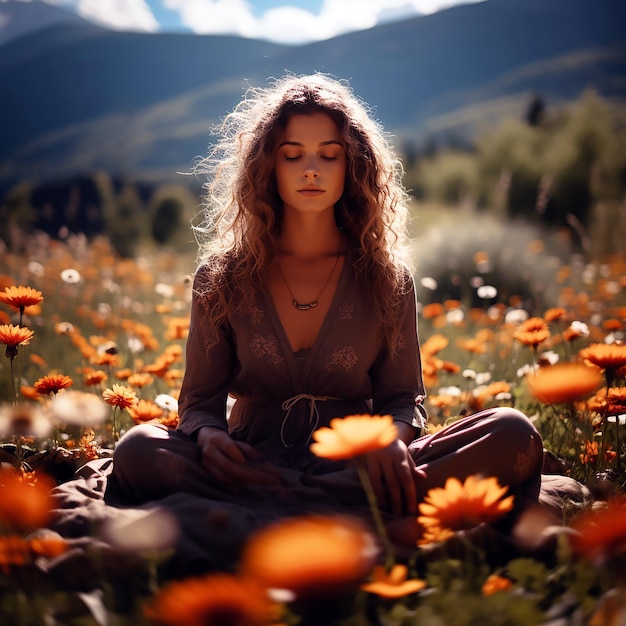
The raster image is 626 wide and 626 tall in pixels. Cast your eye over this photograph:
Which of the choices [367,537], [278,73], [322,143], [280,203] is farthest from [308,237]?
[278,73]

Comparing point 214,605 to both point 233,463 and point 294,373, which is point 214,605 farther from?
point 294,373

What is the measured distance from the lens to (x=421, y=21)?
6162 centimetres

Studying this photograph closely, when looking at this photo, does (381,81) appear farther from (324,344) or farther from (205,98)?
(324,344)

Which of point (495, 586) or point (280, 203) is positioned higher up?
point (280, 203)

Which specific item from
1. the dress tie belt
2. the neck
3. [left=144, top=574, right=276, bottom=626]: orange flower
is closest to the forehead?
the neck

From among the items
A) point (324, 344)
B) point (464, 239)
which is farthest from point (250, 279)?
point (464, 239)

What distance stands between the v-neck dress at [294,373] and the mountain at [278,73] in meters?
30.0

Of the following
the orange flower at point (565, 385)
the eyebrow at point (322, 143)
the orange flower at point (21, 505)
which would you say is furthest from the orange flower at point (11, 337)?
the orange flower at point (565, 385)

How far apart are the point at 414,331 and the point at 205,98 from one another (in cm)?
6153

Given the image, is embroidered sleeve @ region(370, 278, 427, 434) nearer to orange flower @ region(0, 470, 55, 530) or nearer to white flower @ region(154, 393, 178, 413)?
white flower @ region(154, 393, 178, 413)

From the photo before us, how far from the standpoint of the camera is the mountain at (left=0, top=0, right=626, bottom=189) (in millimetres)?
40781

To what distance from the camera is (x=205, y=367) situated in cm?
248

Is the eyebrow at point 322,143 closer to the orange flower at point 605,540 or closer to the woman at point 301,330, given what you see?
the woman at point 301,330

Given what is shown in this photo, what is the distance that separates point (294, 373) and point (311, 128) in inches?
30.8
